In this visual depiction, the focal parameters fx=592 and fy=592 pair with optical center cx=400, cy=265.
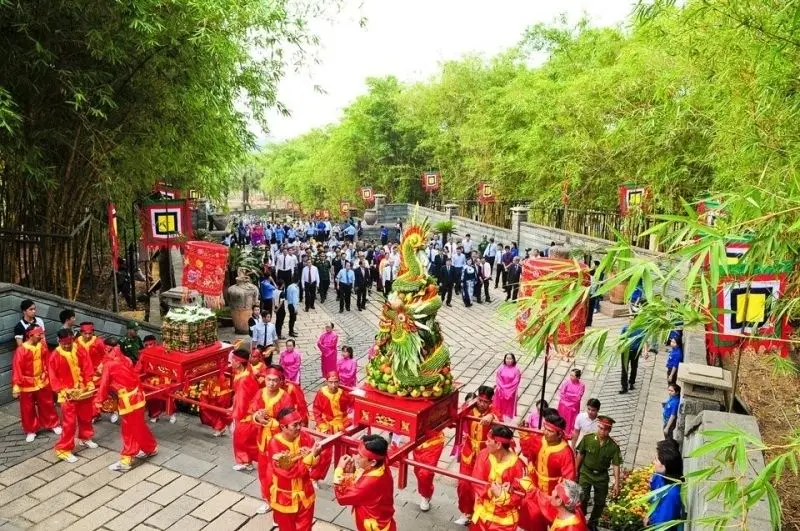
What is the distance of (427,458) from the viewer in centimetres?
592

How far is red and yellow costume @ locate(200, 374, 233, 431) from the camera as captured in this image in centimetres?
762

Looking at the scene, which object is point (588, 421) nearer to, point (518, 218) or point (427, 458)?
point (427, 458)

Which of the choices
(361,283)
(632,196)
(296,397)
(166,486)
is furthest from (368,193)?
(166,486)

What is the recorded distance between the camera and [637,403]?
29.7 feet

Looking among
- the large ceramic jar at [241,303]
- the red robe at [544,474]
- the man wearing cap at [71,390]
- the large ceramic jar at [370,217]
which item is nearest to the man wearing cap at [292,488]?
the red robe at [544,474]

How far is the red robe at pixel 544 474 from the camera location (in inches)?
193

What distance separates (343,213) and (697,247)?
101 feet

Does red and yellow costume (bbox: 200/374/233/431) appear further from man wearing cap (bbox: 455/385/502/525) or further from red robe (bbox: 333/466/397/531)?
red robe (bbox: 333/466/397/531)

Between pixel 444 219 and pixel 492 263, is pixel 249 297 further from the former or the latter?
pixel 444 219

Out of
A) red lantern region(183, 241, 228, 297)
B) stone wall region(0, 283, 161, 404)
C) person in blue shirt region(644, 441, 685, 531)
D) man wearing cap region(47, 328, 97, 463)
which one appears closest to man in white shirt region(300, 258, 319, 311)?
red lantern region(183, 241, 228, 297)

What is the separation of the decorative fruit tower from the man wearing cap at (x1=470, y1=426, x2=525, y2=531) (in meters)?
0.67

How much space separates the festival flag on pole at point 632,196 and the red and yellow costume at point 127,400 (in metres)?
11.7

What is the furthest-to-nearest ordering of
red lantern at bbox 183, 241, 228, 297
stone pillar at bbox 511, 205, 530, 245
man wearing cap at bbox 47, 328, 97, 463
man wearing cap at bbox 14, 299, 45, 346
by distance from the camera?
stone pillar at bbox 511, 205, 530, 245, red lantern at bbox 183, 241, 228, 297, man wearing cap at bbox 14, 299, 45, 346, man wearing cap at bbox 47, 328, 97, 463

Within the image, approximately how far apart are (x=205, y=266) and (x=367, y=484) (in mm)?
6255
